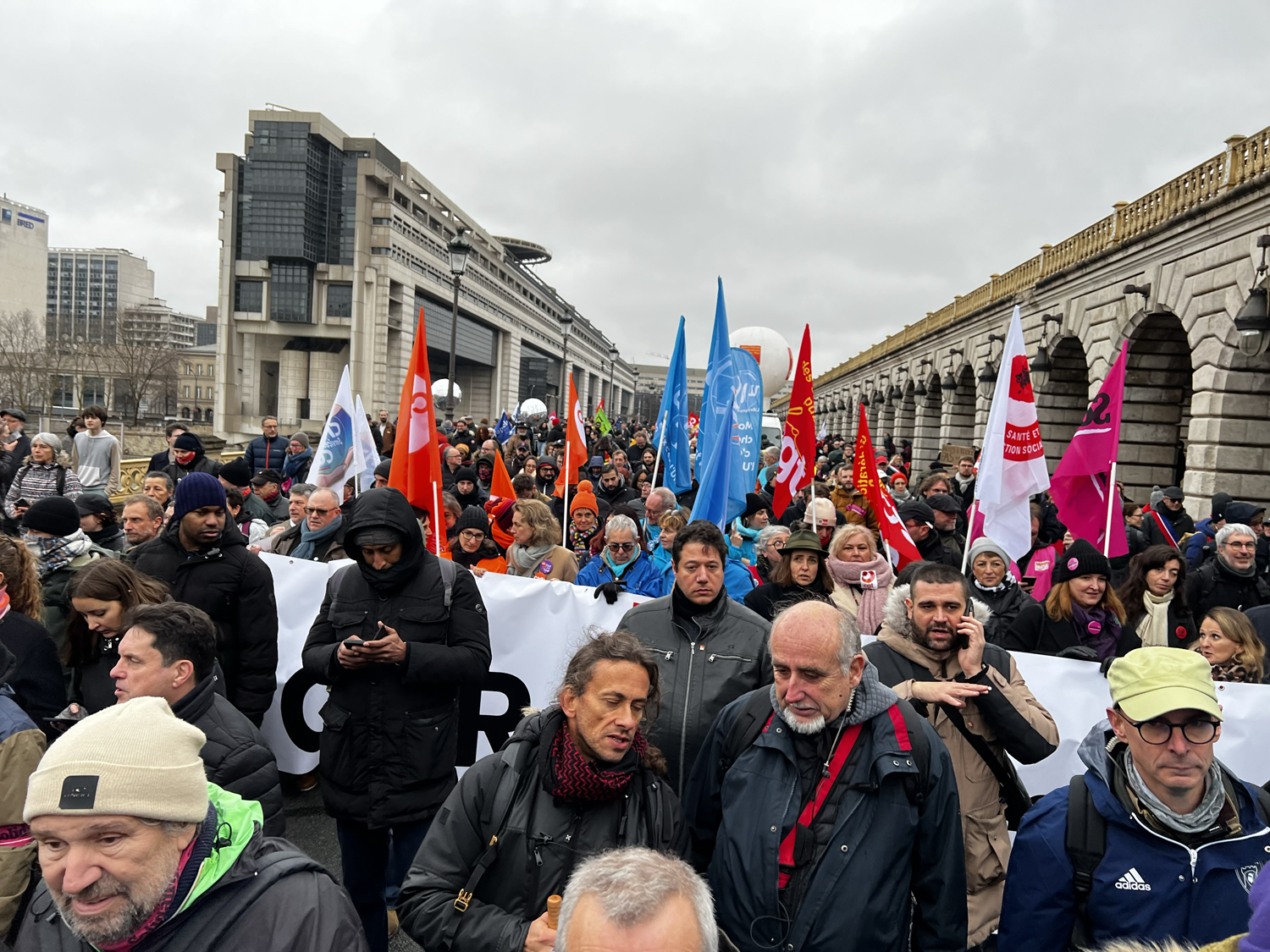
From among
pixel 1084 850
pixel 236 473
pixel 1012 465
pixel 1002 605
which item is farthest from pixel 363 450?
pixel 1084 850

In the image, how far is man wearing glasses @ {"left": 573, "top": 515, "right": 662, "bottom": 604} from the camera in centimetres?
550

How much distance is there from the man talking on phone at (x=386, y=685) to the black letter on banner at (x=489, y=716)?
112 centimetres

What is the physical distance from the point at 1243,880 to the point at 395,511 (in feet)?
9.55

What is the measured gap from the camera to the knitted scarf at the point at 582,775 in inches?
84.7

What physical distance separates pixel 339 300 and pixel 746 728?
166 feet

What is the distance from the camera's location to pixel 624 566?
5.54 m

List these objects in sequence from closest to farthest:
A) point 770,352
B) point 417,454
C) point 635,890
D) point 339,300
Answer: point 635,890, point 417,454, point 770,352, point 339,300

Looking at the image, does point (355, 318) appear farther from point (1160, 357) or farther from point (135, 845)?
point (135, 845)

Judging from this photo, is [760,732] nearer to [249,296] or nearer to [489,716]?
[489,716]

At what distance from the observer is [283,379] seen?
5025 cm

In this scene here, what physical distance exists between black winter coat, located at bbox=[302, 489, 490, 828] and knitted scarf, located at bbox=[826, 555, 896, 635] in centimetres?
235

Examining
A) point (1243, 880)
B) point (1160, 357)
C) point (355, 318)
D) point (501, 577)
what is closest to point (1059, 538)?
point (501, 577)

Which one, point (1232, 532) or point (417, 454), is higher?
point (417, 454)

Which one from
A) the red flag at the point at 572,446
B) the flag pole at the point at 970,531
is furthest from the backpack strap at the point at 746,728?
the red flag at the point at 572,446
